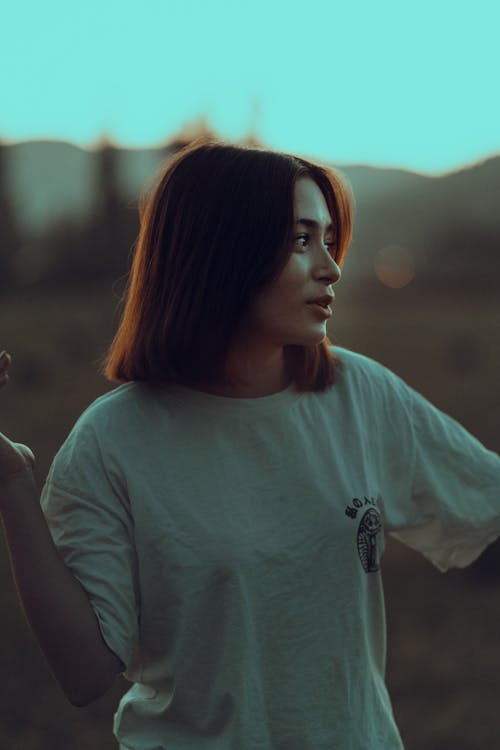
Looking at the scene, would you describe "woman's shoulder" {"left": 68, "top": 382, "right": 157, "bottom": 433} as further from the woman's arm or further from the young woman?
the woman's arm

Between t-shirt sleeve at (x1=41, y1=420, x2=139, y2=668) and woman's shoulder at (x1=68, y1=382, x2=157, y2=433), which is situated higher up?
woman's shoulder at (x1=68, y1=382, x2=157, y2=433)

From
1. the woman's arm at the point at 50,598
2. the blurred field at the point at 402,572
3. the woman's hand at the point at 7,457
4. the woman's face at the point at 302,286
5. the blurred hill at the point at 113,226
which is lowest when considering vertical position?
the blurred hill at the point at 113,226

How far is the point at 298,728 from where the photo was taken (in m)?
1.54

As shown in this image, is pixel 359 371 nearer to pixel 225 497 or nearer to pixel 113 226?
pixel 225 497

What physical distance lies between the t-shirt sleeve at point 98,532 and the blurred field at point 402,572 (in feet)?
2.38

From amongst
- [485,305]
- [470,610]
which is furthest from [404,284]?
[470,610]

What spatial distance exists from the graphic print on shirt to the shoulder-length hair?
0.72 ft

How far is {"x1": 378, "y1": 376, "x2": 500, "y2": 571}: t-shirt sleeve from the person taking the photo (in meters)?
1.79

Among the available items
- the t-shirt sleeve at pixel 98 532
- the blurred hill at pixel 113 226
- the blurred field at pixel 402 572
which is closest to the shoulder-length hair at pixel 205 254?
the t-shirt sleeve at pixel 98 532

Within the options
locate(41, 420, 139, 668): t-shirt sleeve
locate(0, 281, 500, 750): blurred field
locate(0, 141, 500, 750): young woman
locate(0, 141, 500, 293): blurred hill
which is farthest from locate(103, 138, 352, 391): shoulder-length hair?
locate(0, 141, 500, 293): blurred hill

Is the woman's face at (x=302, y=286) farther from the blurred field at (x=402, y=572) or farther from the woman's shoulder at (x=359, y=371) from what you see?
the blurred field at (x=402, y=572)

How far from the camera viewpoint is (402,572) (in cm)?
654

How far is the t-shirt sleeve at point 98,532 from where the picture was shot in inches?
58.7

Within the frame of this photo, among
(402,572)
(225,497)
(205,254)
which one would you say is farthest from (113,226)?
(225,497)
